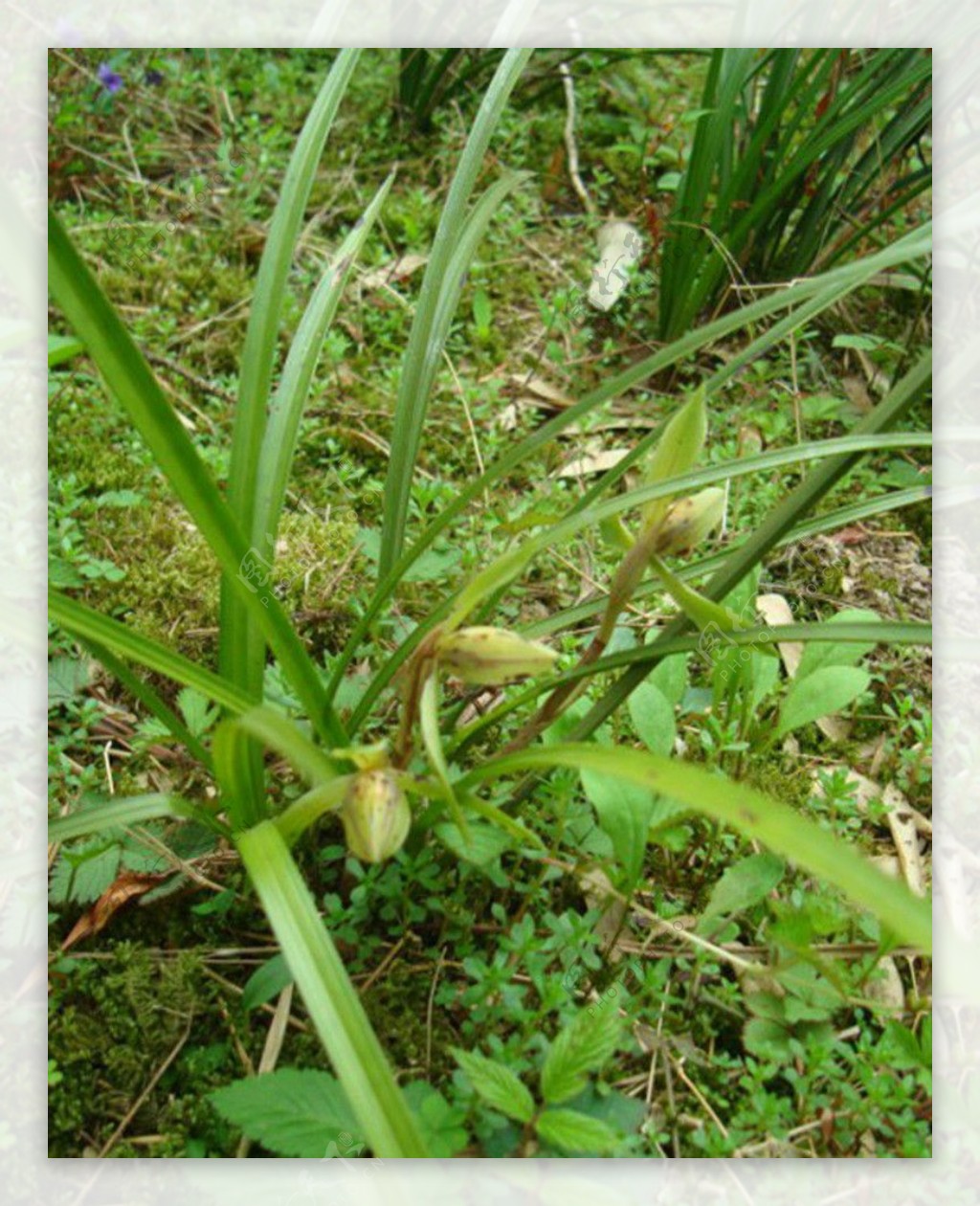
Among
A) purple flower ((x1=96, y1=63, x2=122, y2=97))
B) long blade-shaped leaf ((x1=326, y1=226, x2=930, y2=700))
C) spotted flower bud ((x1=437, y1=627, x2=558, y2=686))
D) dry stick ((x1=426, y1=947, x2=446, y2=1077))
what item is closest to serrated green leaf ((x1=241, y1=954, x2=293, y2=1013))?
dry stick ((x1=426, y1=947, x2=446, y2=1077))

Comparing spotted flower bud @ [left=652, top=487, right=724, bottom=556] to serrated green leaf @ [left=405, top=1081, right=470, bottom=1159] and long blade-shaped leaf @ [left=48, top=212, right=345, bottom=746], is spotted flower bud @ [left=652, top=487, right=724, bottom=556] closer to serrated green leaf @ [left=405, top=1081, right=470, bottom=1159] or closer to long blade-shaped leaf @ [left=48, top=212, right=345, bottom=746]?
long blade-shaped leaf @ [left=48, top=212, right=345, bottom=746]

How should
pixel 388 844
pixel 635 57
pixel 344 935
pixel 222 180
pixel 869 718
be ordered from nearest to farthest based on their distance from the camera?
pixel 388 844 → pixel 344 935 → pixel 869 718 → pixel 222 180 → pixel 635 57

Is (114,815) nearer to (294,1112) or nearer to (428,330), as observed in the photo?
(294,1112)

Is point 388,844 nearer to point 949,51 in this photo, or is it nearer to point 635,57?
point 949,51

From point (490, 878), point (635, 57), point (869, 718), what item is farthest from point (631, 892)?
point (635, 57)

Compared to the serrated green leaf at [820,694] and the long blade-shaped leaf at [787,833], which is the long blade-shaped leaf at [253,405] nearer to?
the long blade-shaped leaf at [787,833]

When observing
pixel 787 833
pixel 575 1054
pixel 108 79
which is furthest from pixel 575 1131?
pixel 108 79

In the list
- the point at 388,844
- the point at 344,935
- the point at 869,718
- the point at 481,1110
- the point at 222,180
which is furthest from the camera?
the point at 222,180

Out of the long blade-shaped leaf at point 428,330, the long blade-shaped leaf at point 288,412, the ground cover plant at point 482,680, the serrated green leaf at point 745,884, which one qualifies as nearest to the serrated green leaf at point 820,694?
the ground cover plant at point 482,680
